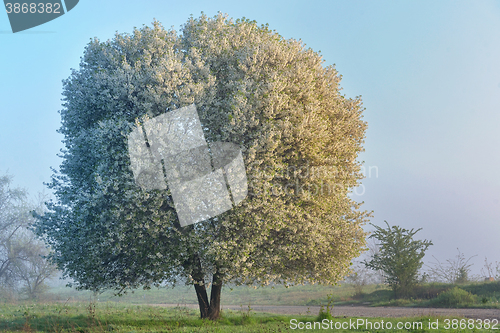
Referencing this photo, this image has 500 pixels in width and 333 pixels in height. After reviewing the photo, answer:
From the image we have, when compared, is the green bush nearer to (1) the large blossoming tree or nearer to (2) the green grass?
(2) the green grass

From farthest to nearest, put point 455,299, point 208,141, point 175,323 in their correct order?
point 455,299 < point 175,323 < point 208,141

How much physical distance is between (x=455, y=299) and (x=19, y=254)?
45.7m

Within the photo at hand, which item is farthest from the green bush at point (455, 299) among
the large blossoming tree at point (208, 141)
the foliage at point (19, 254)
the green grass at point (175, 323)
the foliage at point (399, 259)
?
the foliage at point (19, 254)

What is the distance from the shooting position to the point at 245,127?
48.5 ft

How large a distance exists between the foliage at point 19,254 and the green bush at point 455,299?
40171mm

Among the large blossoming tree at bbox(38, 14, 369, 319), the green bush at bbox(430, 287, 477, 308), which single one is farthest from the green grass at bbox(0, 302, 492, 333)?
the green bush at bbox(430, 287, 477, 308)

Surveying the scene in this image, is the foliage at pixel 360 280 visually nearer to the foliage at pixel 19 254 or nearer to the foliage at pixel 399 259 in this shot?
the foliage at pixel 399 259

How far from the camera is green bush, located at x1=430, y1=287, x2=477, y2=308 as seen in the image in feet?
79.4

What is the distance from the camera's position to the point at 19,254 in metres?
40.1

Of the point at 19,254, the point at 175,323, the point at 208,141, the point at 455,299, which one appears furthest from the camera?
the point at 19,254

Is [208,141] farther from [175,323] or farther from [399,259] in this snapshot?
[399,259]

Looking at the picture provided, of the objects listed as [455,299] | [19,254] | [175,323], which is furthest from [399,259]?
[19,254]

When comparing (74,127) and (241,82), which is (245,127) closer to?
(241,82)

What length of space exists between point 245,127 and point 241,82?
2.09 meters
